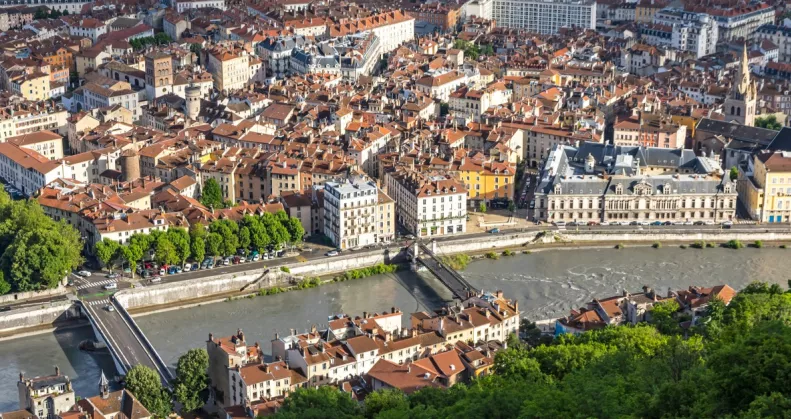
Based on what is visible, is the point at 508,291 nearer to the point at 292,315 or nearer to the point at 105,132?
the point at 292,315

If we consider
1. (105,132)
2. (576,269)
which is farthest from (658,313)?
(105,132)

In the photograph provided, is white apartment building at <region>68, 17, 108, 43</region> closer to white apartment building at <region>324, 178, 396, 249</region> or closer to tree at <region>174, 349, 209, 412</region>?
white apartment building at <region>324, 178, 396, 249</region>

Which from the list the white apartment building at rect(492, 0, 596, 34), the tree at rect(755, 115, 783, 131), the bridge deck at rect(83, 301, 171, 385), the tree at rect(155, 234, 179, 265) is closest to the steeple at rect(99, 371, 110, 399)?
the bridge deck at rect(83, 301, 171, 385)

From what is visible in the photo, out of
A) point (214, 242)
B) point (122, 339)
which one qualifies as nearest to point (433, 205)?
point (214, 242)

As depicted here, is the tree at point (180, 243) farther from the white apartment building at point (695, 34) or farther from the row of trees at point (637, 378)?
the white apartment building at point (695, 34)

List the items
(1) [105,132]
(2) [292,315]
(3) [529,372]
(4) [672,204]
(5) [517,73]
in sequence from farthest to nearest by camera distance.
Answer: (5) [517,73]
(1) [105,132]
(4) [672,204]
(2) [292,315]
(3) [529,372]

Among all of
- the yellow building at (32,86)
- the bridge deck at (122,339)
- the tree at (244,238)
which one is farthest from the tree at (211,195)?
the yellow building at (32,86)
